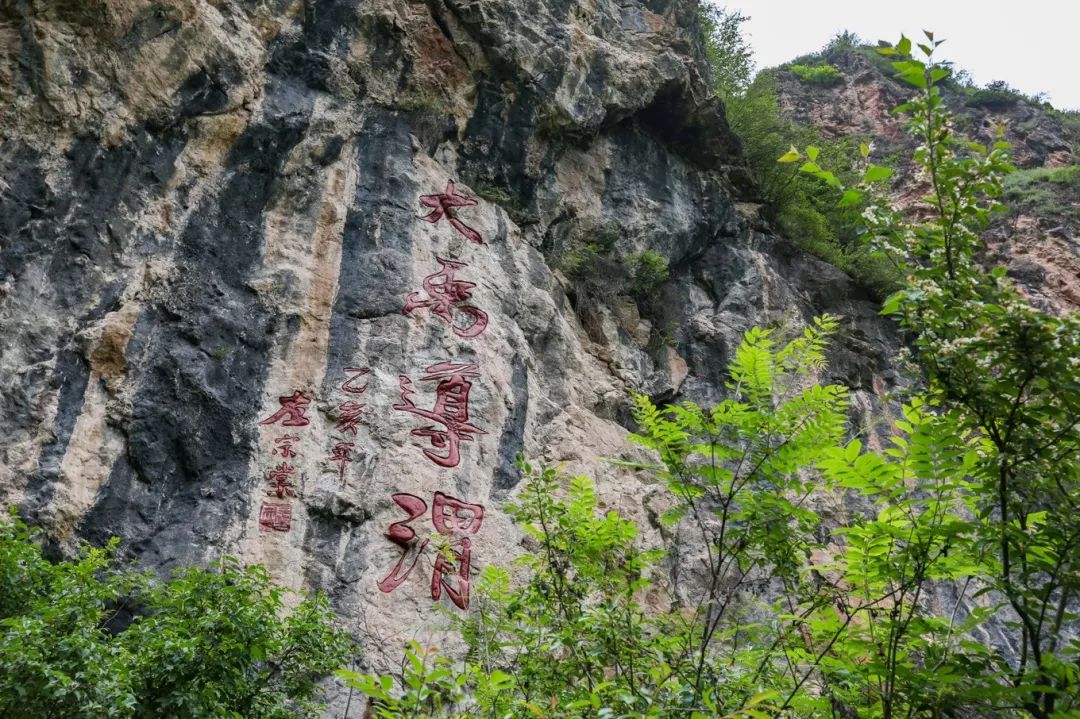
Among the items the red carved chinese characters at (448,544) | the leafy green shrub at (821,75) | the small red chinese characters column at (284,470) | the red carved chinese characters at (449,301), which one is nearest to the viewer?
the small red chinese characters column at (284,470)

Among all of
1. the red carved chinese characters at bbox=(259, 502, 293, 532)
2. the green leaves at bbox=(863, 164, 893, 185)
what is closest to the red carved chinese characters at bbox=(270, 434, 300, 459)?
the red carved chinese characters at bbox=(259, 502, 293, 532)

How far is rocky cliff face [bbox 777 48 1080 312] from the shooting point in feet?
51.3

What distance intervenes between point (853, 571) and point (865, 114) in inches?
823

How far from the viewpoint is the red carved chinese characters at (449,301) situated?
24.3ft

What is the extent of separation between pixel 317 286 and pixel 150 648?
3.88 m

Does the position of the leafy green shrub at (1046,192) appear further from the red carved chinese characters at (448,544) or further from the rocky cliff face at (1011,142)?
the red carved chinese characters at (448,544)

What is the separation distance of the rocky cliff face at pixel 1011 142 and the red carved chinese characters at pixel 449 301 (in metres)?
9.95

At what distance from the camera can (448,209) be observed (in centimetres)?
831

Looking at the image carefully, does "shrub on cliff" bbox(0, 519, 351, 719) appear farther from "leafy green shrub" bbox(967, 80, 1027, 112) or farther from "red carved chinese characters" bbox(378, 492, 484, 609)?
"leafy green shrub" bbox(967, 80, 1027, 112)

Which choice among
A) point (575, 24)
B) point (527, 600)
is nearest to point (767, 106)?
point (575, 24)

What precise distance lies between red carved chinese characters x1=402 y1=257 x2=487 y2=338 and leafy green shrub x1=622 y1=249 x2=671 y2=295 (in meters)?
2.89

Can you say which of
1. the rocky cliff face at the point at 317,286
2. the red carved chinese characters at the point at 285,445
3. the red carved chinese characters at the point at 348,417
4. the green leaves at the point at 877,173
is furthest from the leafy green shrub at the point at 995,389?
the red carved chinese characters at the point at 285,445

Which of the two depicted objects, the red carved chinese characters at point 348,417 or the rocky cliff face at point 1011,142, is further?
the rocky cliff face at point 1011,142

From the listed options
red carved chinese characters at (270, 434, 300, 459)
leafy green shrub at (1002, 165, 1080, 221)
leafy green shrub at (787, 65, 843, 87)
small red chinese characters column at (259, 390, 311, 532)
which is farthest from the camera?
leafy green shrub at (787, 65, 843, 87)
